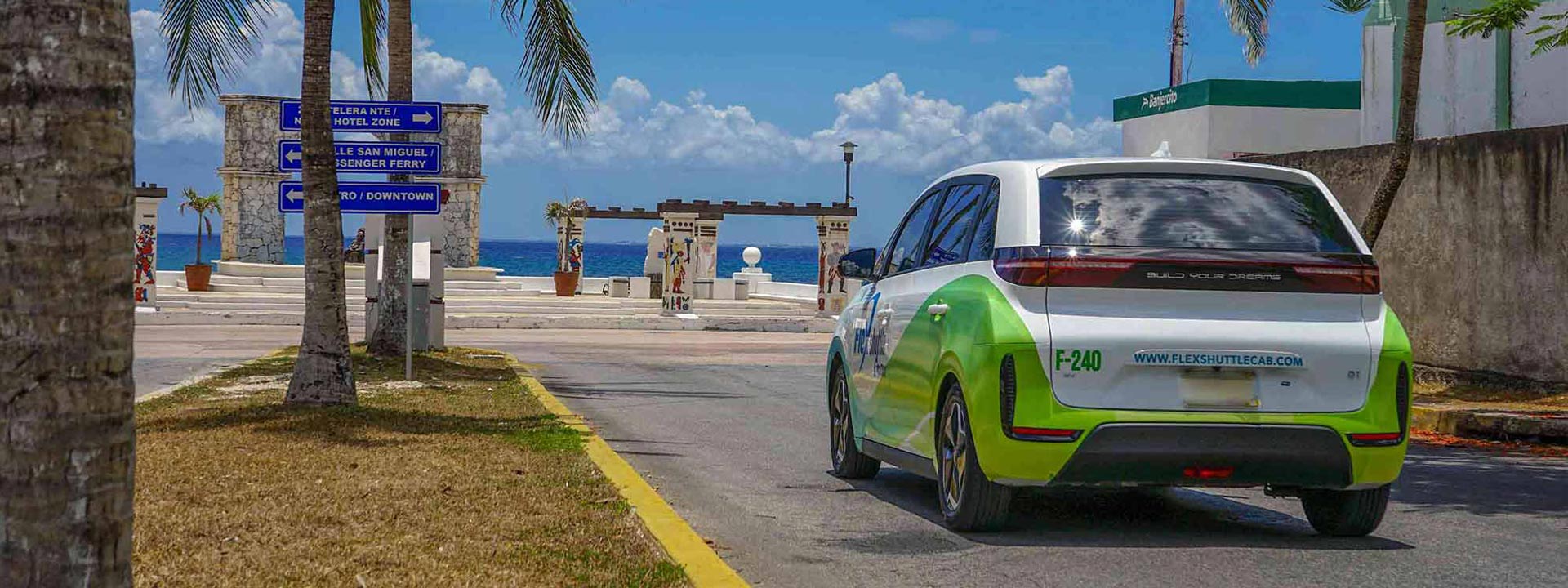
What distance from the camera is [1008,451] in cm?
696

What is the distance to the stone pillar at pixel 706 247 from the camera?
1745 inches

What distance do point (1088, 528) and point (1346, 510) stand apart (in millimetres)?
1140

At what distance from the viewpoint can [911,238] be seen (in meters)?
9.14

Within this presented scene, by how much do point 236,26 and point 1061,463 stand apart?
1204 centimetres

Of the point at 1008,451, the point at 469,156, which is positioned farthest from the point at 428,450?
the point at 469,156

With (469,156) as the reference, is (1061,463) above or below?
below

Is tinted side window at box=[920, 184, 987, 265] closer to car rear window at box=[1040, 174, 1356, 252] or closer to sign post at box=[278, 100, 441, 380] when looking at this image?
car rear window at box=[1040, 174, 1356, 252]

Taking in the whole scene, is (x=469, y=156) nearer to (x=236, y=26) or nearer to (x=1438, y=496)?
(x=236, y=26)

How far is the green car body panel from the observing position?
6.92 metres

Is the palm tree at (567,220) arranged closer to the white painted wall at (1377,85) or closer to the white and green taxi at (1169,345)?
the white painted wall at (1377,85)

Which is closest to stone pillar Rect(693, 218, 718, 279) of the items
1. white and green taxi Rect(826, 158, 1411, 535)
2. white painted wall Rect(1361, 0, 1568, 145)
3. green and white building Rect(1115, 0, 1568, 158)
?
green and white building Rect(1115, 0, 1568, 158)

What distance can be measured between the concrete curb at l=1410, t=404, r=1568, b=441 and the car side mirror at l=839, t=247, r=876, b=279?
5581 millimetres

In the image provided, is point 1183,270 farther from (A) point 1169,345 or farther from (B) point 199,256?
(B) point 199,256

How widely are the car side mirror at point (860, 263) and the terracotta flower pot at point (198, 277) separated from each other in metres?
36.4
